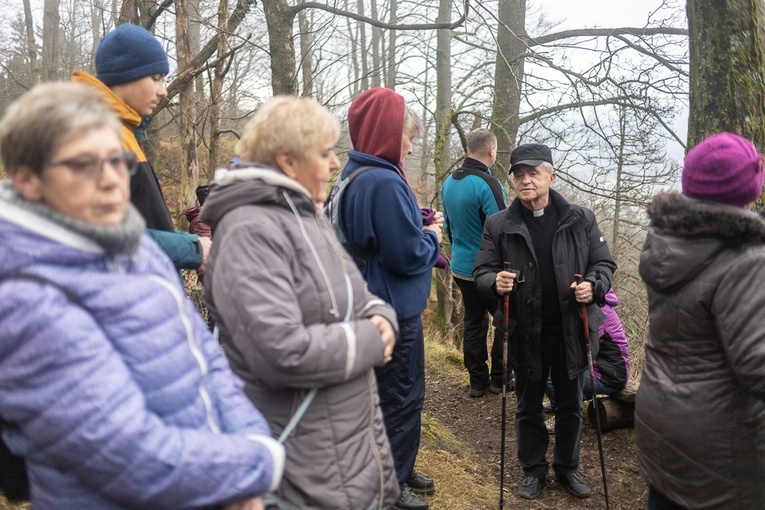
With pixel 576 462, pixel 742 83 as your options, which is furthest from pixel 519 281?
pixel 742 83

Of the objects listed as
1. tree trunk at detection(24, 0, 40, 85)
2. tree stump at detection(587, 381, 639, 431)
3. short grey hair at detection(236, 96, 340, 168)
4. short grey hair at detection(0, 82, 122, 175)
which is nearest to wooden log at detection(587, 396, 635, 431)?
tree stump at detection(587, 381, 639, 431)

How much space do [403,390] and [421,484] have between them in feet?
2.94

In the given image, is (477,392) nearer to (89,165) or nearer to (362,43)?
(89,165)

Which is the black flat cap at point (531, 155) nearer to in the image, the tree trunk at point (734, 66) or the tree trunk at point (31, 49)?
the tree trunk at point (734, 66)

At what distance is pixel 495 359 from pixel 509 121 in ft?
12.4

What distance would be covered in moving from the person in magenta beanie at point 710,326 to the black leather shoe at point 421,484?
1607 millimetres

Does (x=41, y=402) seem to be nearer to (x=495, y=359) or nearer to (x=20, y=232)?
(x=20, y=232)

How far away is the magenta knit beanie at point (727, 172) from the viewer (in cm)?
240

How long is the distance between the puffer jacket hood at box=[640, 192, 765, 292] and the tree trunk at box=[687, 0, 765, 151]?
5.59 ft

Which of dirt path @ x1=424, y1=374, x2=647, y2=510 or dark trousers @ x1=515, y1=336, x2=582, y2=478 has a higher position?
dark trousers @ x1=515, y1=336, x2=582, y2=478

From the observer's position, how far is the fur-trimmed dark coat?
227 centimetres

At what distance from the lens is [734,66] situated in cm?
380

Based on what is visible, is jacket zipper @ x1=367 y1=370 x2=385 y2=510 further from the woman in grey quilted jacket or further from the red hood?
the red hood

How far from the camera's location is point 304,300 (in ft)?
6.23
